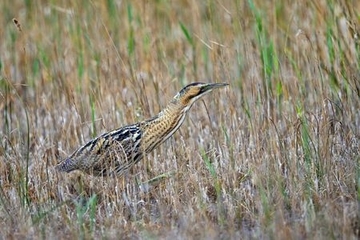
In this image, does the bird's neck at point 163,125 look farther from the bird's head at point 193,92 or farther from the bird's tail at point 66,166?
the bird's tail at point 66,166

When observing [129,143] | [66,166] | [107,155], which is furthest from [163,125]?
[66,166]

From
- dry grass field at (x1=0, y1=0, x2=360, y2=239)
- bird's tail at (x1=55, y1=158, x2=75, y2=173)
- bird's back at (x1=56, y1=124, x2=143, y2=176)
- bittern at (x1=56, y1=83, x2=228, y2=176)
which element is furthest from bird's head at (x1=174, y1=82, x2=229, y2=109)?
bird's tail at (x1=55, y1=158, x2=75, y2=173)

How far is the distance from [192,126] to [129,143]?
0.84m

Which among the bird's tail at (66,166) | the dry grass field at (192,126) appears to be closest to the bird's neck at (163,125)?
the dry grass field at (192,126)

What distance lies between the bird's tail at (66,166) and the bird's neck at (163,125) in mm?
446

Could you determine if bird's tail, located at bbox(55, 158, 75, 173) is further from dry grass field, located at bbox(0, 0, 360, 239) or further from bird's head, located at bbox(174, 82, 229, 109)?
bird's head, located at bbox(174, 82, 229, 109)

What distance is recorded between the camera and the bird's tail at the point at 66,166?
5.50 meters

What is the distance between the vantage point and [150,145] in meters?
5.68

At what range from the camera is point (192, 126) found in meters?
6.36

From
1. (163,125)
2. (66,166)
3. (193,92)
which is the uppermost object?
(193,92)

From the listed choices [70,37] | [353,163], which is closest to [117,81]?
[70,37]

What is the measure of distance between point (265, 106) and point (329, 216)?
1713 mm

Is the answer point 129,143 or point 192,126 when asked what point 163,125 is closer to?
point 129,143

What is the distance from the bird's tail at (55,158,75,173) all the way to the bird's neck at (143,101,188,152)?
446mm
